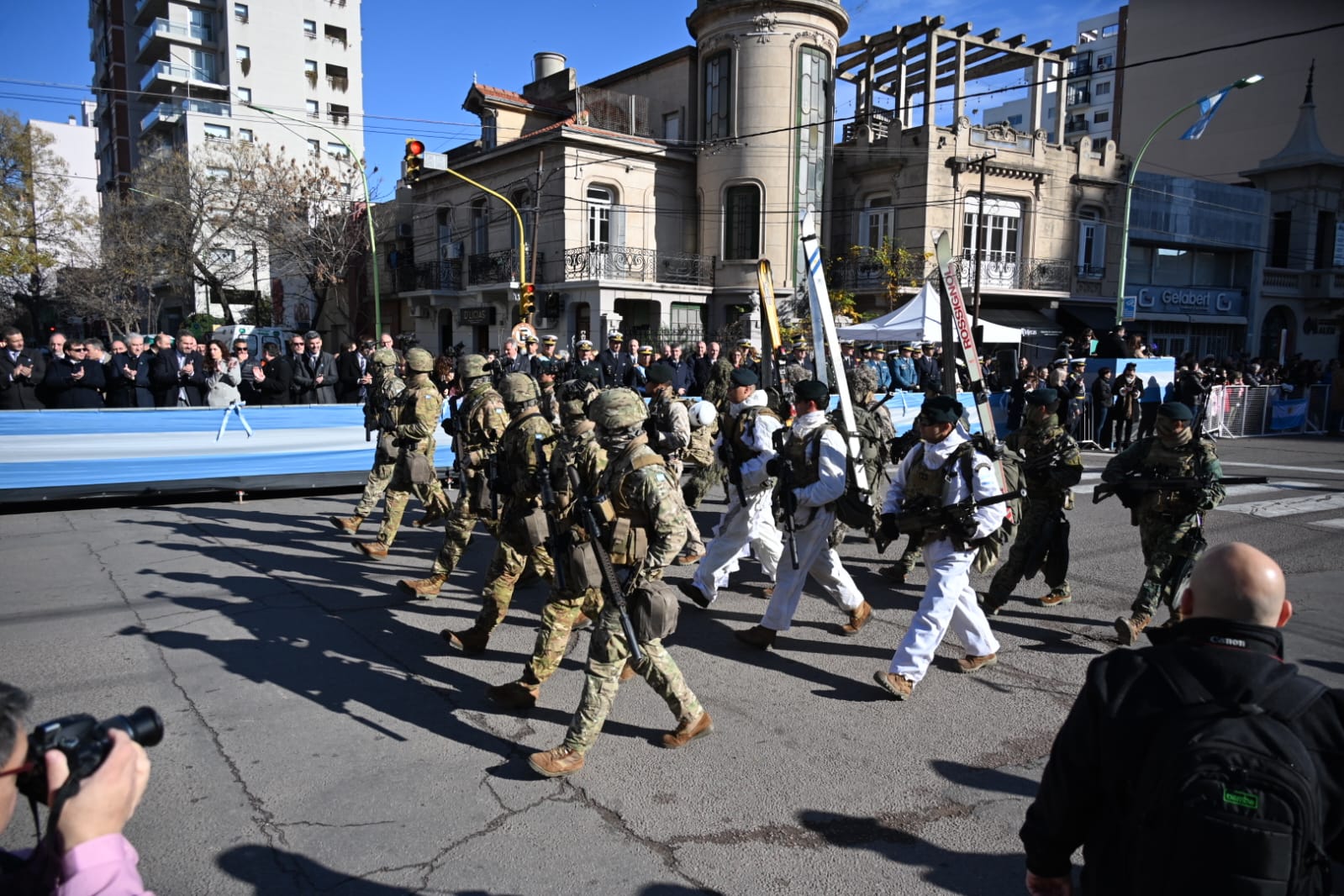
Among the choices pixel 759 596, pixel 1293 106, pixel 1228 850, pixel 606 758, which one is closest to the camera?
pixel 1228 850

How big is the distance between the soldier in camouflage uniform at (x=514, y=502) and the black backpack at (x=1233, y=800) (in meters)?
3.58

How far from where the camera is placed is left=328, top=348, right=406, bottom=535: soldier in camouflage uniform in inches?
328

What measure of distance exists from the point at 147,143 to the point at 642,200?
1474 inches

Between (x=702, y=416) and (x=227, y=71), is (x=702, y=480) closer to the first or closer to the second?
(x=702, y=416)

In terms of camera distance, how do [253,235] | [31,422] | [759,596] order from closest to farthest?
[759,596], [31,422], [253,235]

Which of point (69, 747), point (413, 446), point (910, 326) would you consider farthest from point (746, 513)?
point (910, 326)

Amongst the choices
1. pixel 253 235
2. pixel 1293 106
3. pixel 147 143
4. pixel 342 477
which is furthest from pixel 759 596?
pixel 147 143

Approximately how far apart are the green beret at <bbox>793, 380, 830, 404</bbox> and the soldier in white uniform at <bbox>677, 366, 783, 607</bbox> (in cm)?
65

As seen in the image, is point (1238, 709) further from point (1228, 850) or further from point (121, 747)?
point (121, 747)

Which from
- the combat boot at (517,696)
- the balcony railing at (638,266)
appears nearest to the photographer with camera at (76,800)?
the combat boot at (517,696)

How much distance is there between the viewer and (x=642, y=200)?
Result: 27828 mm

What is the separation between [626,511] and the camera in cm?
419

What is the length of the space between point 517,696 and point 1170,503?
4544 mm

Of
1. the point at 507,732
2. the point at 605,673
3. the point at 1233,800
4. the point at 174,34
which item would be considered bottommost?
the point at 507,732
